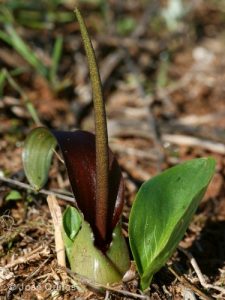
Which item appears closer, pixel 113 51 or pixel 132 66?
pixel 132 66

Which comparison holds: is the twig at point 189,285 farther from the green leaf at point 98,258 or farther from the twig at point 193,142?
the twig at point 193,142

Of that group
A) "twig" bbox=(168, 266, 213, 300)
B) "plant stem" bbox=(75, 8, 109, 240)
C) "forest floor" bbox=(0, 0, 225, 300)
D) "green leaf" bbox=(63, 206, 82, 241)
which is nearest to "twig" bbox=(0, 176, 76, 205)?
"forest floor" bbox=(0, 0, 225, 300)

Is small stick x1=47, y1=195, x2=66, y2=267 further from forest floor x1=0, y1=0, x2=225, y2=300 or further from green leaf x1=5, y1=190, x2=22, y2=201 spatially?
green leaf x1=5, y1=190, x2=22, y2=201

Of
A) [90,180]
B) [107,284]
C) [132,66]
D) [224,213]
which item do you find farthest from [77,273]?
[132,66]

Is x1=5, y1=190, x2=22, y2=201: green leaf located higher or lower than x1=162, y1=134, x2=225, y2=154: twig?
higher

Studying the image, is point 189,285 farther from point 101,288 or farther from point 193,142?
point 193,142

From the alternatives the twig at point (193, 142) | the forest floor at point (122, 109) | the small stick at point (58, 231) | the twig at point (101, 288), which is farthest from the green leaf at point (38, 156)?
the twig at point (193, 142)

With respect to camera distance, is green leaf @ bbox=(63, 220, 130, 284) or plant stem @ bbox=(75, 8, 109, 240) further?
green leaf @ bbox=(63, 220, 130, 284)

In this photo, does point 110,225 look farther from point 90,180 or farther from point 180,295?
point 180,295
